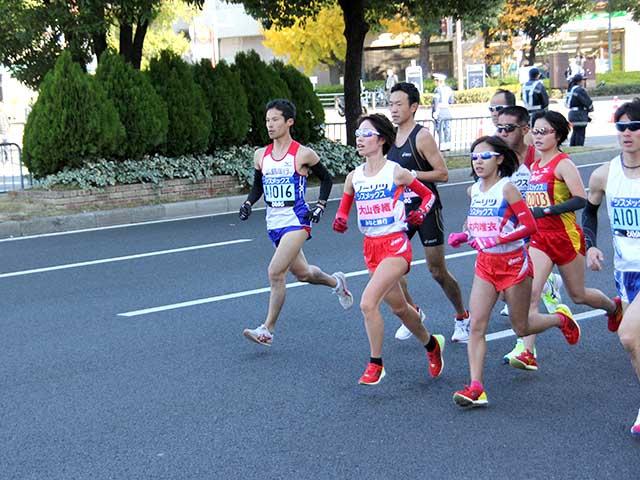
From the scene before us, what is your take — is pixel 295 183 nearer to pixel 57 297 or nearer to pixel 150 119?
pixel 57 297

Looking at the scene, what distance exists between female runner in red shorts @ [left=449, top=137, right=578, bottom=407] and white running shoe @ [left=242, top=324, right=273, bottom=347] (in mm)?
1850

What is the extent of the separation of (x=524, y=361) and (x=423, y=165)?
1678 mm

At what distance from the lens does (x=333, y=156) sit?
19.0 metres

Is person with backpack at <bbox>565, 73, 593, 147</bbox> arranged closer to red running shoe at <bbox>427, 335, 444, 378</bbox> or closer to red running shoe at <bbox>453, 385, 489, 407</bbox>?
red running shoe at <bbox>427, 335, 444, 378</bbox>

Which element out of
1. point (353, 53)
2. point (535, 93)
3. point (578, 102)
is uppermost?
point (353, 53)

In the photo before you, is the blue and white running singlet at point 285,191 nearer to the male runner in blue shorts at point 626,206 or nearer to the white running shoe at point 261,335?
the white running shoe at point 261,335

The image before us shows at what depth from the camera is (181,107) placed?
17.0 metres

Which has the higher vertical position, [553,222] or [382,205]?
[382,205]

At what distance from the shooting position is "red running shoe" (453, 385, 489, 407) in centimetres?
568

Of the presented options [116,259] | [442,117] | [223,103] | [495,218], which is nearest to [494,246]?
[495,218]

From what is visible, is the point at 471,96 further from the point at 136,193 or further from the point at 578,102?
the point at 136,193

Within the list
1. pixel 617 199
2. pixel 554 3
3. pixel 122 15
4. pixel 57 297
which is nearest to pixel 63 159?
pixel 122 15

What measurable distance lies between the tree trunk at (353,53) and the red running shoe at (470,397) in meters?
14.7

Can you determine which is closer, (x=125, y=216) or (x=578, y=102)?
(x=125, y=216)
